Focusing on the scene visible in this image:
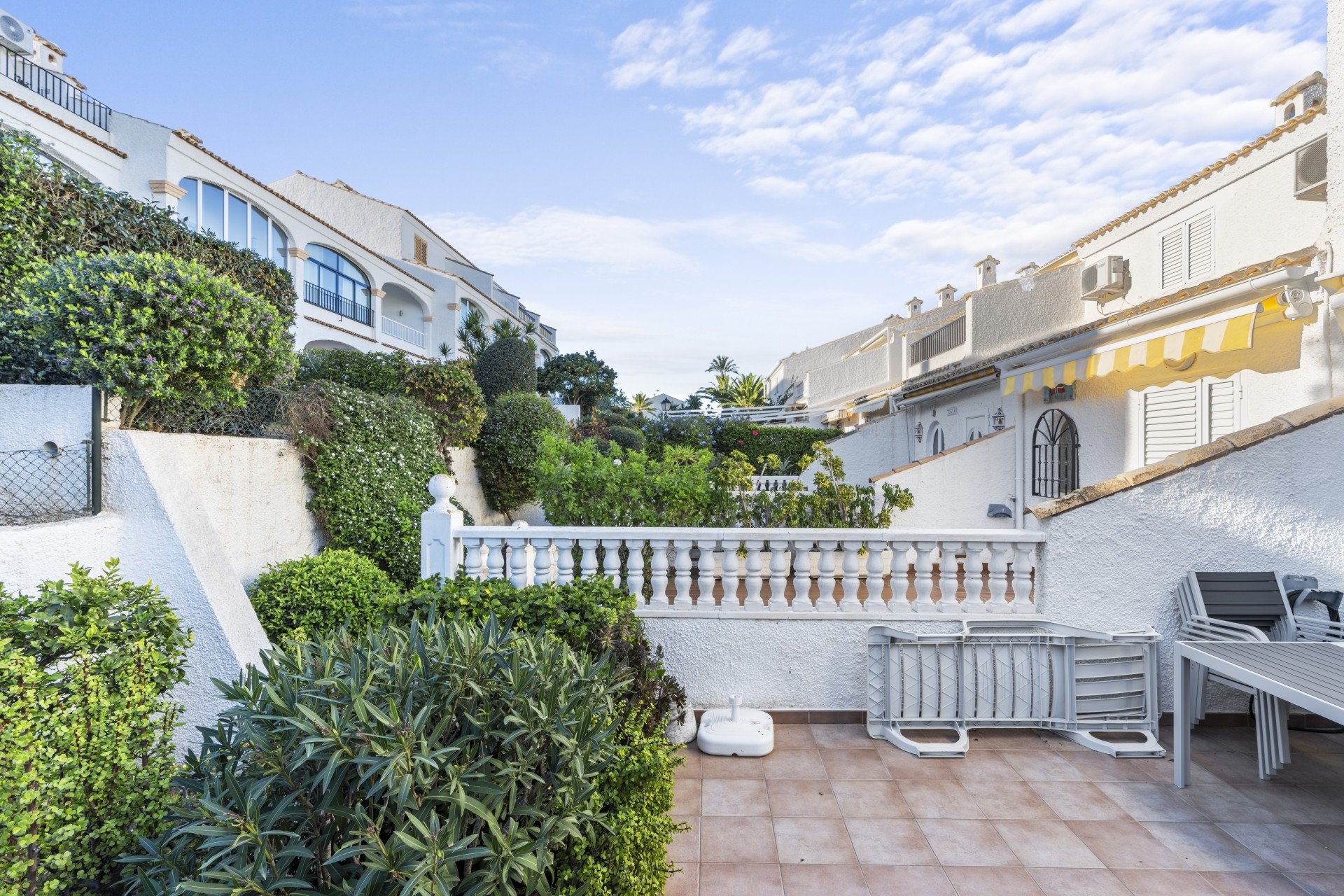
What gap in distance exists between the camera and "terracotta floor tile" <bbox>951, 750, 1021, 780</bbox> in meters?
4.28

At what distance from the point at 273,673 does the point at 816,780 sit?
3.52 m

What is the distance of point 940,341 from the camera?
1684 cm

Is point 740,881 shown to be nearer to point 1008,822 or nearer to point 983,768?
point 1008,822

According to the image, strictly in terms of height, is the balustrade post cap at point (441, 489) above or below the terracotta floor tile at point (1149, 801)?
above

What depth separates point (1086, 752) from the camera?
4.62 metres

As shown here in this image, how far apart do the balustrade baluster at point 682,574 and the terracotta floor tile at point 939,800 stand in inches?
84.4

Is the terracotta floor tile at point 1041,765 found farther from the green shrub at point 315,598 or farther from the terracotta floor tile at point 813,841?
the green shrub at point 315,598

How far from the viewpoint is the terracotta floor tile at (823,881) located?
10.3 ft

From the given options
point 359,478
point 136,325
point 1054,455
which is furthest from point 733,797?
point 1054,455

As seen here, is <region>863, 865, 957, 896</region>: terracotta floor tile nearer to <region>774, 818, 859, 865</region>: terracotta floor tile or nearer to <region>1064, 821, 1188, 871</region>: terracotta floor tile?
<region>774, 818, 859, 865</region>: terracotta floor tile

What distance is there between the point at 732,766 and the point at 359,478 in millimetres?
5795

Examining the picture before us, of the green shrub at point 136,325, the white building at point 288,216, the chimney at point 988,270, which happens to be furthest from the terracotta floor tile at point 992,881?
the chimney at point 988,270

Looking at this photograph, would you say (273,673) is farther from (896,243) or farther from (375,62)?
(896,243)

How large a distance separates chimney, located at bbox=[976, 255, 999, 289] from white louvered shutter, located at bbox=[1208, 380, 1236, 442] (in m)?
17.0
